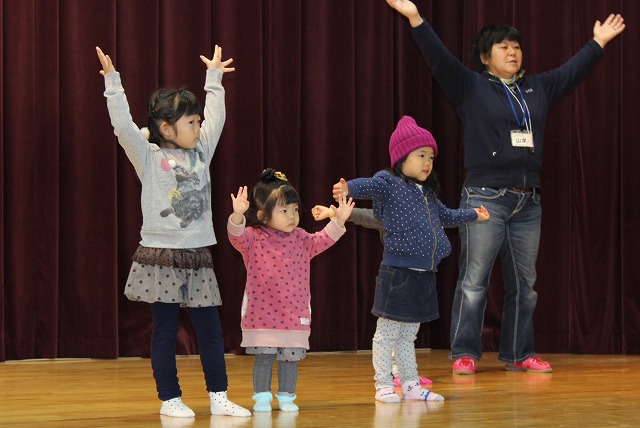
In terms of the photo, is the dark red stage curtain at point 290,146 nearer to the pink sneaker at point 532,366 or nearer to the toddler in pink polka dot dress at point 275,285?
the pink sneaker at point 532,366

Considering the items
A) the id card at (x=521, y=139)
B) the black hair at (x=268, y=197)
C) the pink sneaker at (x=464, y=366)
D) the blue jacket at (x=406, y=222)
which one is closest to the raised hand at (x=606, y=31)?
the id card at (x=521, y=139)

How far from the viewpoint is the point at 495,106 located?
4.41 metres

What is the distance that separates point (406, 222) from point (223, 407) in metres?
0.93

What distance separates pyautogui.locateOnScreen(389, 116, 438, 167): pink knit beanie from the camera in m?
3.64

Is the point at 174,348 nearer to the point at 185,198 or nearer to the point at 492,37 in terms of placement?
the point at 185,198

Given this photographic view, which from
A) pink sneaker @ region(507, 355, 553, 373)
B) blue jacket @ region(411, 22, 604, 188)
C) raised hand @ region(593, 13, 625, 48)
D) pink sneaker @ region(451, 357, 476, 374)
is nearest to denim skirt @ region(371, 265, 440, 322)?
pink sneaker @ region(451, 357, 476, 374)

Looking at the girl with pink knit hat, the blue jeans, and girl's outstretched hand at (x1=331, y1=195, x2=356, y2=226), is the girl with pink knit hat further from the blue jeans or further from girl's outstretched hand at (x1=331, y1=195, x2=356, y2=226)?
the blue jeans

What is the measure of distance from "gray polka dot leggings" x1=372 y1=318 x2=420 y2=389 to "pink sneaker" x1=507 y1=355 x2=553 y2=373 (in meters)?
1.00

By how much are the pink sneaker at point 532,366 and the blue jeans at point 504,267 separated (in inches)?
1.0

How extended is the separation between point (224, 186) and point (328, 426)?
229 centimetres

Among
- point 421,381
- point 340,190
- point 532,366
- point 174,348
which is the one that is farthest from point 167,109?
point 532,366

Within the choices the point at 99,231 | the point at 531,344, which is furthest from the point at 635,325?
the point at 99,231

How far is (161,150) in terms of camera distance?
3.26 meters

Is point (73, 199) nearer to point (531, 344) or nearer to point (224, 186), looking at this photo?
point (224, 186)
